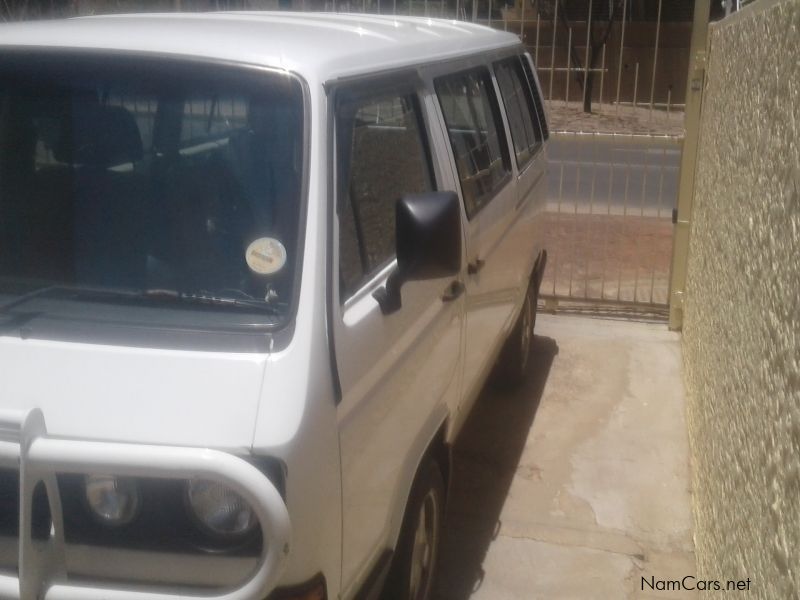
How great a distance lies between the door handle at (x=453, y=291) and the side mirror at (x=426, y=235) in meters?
0.74

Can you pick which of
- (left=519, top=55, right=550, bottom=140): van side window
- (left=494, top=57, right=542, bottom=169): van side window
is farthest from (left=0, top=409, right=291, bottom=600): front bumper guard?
(left=519, top=55, right=550, bottom=140): van side window

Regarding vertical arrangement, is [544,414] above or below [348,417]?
below

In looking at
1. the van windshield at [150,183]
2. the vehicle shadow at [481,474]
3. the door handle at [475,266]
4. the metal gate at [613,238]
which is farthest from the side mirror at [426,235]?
the metal gate at [613,238]

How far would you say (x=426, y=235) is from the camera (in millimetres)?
2674

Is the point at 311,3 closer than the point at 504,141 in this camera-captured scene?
No

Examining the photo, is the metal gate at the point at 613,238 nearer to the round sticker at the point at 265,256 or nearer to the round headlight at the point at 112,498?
the round sticker at the point at 265,256

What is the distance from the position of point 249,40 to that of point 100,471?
1419 mm

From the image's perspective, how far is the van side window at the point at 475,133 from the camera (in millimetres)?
3881

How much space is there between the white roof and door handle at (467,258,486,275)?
871 mm

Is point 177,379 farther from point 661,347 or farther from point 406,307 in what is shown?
point 661,347

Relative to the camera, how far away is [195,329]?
2.42 metres

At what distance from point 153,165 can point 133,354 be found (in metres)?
0.70

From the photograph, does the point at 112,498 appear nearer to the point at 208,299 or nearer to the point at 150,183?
the point at 208,299

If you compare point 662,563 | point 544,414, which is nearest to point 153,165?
point 662,563
